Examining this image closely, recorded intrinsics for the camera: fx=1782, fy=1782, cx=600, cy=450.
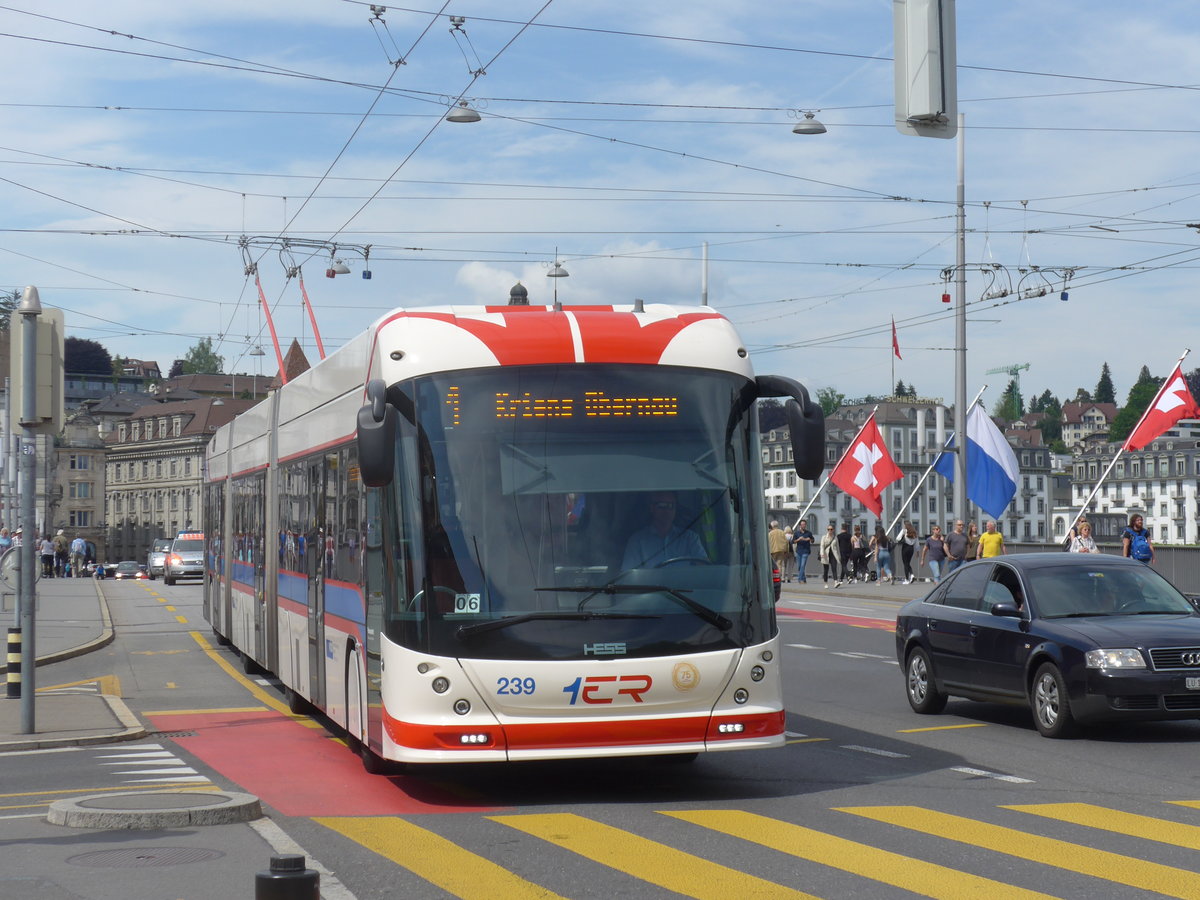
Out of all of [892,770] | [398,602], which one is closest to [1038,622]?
[892,770]

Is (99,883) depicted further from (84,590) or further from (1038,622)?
(84,590)

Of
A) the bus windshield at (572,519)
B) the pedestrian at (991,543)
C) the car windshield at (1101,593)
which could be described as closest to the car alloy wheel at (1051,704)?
the car windshield at (1101,593)

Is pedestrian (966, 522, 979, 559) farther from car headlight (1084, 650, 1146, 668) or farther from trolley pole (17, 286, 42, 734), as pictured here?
trolley pole (17, 286, 42, 734)

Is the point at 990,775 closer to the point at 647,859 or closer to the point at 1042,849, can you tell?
the point at 1042,849

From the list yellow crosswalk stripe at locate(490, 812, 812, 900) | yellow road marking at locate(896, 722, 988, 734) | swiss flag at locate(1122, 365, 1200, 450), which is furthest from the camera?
swiss flag at locate(1122, 365, 1200, 450)

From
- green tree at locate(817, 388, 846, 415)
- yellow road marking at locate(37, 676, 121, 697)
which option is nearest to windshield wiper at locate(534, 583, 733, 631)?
yellow road marking at locate(37, 676, 121, 697)

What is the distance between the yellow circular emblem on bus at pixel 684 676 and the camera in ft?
34.6

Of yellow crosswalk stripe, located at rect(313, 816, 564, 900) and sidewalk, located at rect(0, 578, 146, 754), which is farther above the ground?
yellow crosswalk stripe, located at rect(313, 816, 564, 900)

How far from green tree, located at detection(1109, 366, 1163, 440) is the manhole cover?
179379mm

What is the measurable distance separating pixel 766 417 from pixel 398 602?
301 cm

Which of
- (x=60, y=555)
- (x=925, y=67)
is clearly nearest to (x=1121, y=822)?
(x=925, y=67)

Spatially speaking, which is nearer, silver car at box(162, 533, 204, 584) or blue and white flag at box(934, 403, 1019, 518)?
blue and white flag at box(934, 403, 1019, 518)

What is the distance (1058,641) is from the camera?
1405cm

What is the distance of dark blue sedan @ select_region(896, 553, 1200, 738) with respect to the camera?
44.4 feet
